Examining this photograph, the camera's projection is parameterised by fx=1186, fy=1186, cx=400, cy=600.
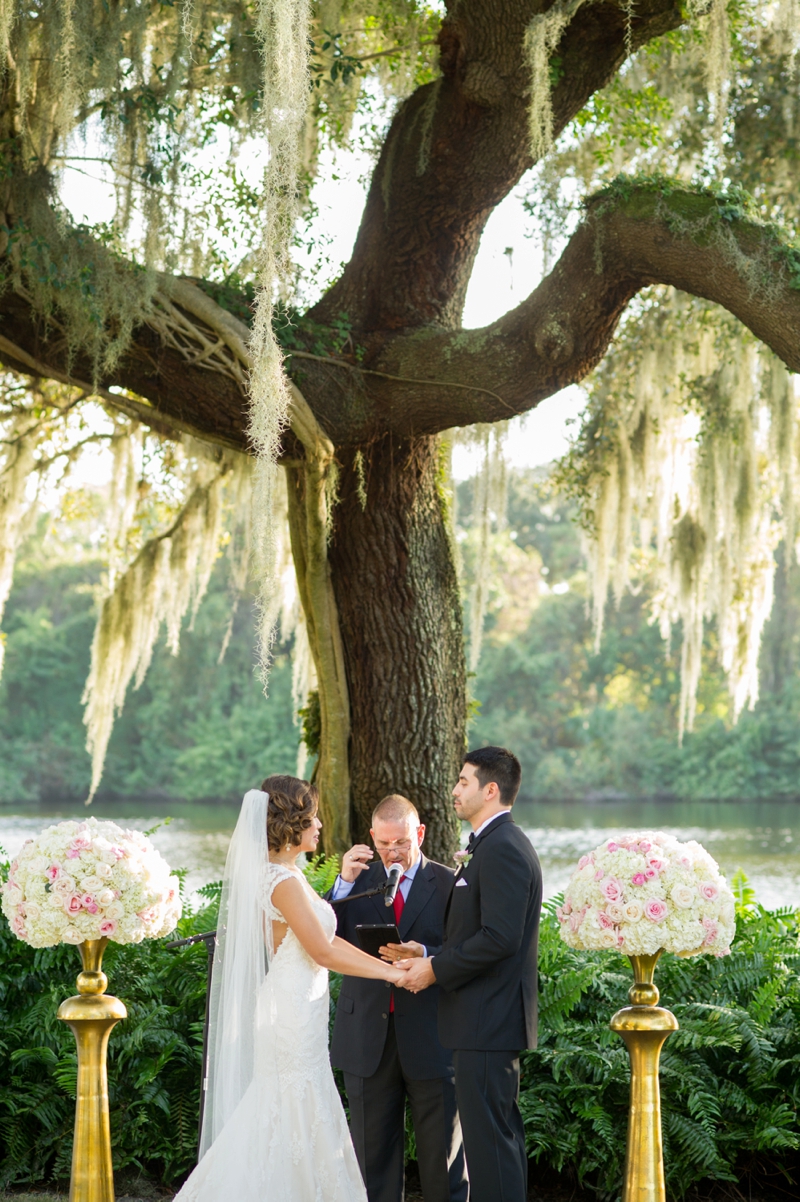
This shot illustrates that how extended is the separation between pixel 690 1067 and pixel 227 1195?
6.12ft

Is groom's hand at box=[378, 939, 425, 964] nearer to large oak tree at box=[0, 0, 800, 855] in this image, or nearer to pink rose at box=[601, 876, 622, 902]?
pink rose at box=[601, 876, 622, 902]

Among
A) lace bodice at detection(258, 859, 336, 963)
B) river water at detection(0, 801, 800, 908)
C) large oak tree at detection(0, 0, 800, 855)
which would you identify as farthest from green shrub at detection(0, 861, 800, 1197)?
river water at detection(0, 801, 800, 908)

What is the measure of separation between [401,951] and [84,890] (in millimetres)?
988

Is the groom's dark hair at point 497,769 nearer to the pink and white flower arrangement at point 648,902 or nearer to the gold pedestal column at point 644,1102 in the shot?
the pink and white flower arrangement at point 648,902

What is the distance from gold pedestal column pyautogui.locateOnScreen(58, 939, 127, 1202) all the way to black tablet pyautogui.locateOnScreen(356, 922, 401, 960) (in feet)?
2.61

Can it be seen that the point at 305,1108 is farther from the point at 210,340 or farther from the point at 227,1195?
the point at 210,340

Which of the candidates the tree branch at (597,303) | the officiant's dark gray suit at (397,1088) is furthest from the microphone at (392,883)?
the tree branch at (597,303)

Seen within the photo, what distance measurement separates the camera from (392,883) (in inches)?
139

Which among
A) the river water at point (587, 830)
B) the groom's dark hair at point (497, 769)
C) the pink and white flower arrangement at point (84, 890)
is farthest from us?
the river water at point (587, 830)

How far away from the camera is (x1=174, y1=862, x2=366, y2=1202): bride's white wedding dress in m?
3.30

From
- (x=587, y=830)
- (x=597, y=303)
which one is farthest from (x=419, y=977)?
(x=587, y=830)

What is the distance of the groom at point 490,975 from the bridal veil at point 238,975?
47 cm

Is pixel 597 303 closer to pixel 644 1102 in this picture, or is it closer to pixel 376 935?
pixel 376 935

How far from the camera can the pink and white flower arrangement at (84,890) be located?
363 cm
